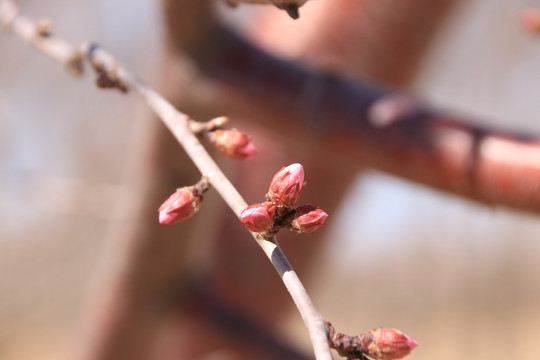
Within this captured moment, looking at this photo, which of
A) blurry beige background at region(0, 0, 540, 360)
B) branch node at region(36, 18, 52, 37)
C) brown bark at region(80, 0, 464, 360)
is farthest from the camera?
blurry beige background at region(0, 0, 540, 360)

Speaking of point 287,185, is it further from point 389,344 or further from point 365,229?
point 365,229

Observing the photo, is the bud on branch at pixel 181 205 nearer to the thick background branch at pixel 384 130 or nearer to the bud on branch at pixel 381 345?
the bud on branch at pixel 381 345

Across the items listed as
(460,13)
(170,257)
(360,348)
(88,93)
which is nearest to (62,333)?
(88,93)

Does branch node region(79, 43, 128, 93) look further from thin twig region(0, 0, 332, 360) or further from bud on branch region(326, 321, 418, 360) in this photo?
bud on branch region(326, 321, 418, 360)

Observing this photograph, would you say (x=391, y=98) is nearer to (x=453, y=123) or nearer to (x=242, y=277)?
(x=453, y=123)

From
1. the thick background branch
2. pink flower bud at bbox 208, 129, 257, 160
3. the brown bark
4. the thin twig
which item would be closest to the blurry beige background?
the brown bark

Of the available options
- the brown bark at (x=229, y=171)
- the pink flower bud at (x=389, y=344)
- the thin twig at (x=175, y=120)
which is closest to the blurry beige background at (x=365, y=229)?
the brown bark at (x=229, y=171)

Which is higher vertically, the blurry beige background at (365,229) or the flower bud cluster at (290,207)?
the blurry beige background at (365,229)
